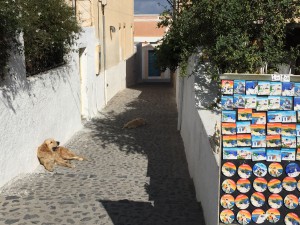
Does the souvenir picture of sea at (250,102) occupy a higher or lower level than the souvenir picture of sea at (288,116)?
higher

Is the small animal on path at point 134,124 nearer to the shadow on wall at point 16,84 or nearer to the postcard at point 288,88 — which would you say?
the shadow on wall at point 16,84

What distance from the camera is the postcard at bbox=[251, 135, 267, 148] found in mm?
3979

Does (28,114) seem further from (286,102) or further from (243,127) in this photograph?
(286,102)

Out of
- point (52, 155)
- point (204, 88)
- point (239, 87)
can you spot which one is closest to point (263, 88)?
point (239, 87)

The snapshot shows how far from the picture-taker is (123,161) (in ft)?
31.4

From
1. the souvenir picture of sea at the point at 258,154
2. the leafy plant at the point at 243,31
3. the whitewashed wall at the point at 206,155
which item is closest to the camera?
the souvenir picture of sea at the point at 258,154

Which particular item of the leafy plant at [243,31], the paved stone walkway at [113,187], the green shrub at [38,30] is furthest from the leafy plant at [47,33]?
→ the leafy plant at [243,31]

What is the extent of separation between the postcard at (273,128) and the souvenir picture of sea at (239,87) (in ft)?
1.48

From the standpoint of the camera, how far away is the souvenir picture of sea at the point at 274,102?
12.9 ft

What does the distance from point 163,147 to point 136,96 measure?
1114 cm

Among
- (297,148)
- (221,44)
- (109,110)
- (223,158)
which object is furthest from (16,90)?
(109,110)

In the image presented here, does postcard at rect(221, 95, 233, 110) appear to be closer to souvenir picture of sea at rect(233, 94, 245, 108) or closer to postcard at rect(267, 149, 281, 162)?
souvenir picture of sea at rect(233, 94, 245, 108)

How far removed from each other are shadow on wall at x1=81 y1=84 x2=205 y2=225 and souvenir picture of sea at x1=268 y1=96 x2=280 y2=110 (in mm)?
2631

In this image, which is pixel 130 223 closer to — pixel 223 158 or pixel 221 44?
pixel 223 158
